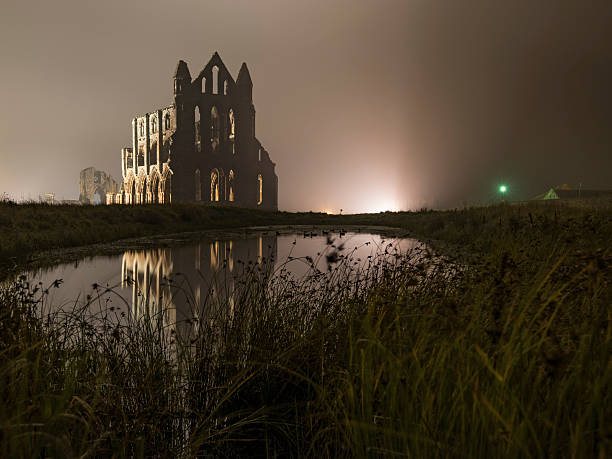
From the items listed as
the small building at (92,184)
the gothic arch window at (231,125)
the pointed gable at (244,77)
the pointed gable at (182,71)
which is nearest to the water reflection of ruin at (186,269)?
the gothic arch window at (231,125)

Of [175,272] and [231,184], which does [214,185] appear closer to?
[231,184]

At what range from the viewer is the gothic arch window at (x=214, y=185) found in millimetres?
47000

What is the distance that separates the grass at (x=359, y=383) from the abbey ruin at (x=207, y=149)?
43407mm

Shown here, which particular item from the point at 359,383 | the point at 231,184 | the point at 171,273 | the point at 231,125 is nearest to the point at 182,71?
the point at 231,125

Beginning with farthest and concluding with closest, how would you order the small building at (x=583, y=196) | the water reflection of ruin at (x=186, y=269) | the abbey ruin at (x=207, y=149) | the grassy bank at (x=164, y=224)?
the abbey ruin at (x=207, y=149)
the small building at (x=583, y=196)
the grassy bank at (x=164, y=224)
the water reflection of ruin at (x=186, y=269)

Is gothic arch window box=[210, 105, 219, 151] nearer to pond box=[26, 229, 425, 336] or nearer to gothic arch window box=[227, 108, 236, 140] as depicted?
→ gothic arch window box=[227, 108, 236, 140]

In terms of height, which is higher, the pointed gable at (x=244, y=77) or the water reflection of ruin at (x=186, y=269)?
the pointed gable at (x=244, y=77)

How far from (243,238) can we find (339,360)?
1598 cm

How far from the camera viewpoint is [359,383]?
2.59 meters

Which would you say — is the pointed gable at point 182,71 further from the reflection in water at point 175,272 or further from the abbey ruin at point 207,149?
the reflection in water at point 175,272

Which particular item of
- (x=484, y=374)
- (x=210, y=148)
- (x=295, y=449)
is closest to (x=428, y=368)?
(x=484, y=374)

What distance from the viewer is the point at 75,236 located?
1402 cm

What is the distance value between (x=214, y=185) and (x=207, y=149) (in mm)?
4591

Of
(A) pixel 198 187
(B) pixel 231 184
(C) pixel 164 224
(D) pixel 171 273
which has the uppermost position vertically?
(B) pixel 231 184
